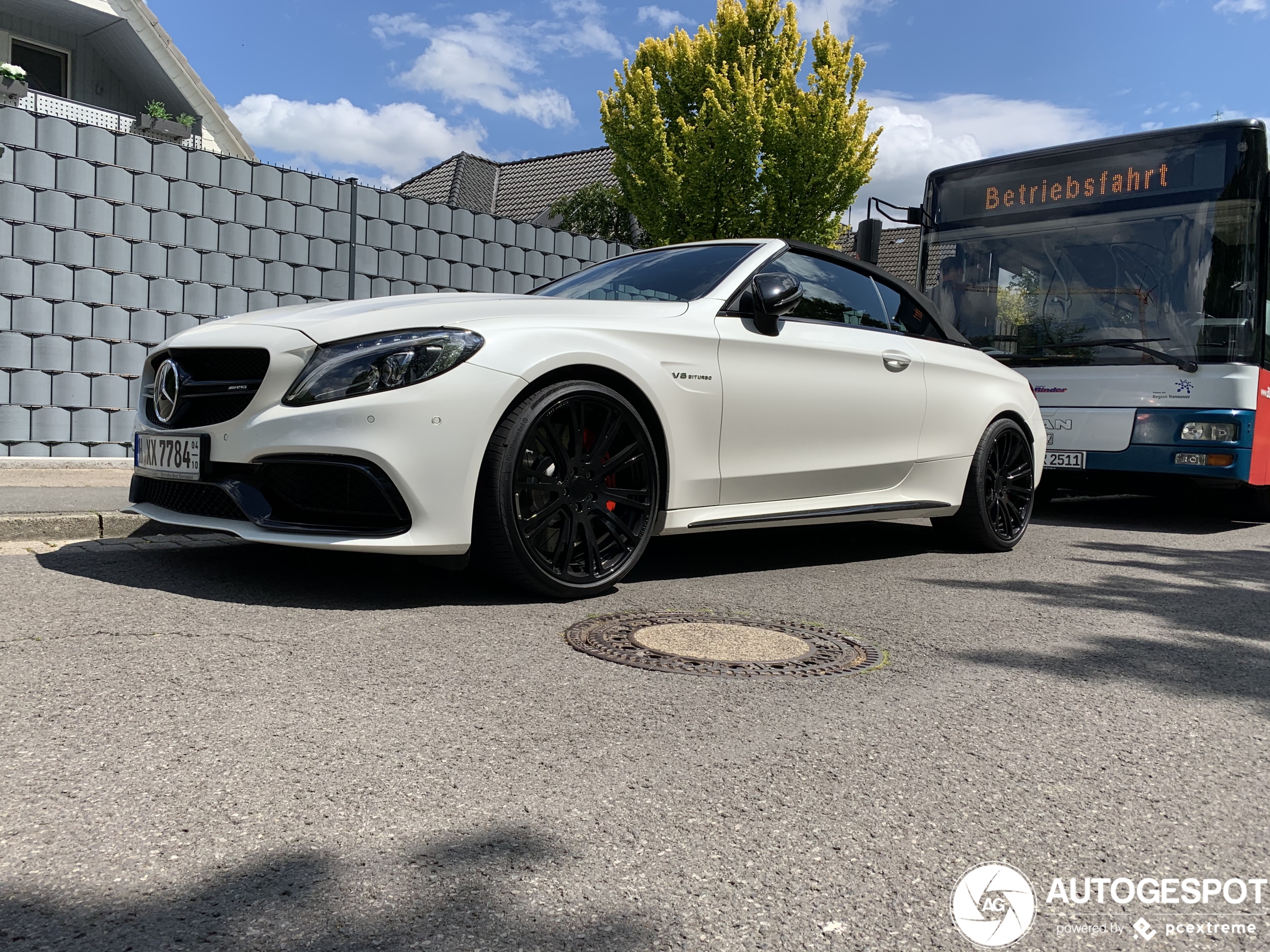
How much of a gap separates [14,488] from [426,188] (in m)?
27.2

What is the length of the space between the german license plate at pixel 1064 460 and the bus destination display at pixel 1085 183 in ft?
6.33

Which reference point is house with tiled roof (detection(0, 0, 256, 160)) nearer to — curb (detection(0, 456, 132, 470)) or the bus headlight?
curb (detection(0, 456, 132, 470))

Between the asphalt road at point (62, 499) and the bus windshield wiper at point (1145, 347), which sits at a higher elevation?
the bus windshield wiper at point (1145, 347)

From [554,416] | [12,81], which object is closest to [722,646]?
[554,416]

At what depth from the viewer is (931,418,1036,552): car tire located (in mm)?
6285

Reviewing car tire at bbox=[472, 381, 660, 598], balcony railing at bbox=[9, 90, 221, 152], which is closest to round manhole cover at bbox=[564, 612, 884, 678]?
car tire at bbox=[472, 381, 660, 598]

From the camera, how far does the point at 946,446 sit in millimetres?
6031

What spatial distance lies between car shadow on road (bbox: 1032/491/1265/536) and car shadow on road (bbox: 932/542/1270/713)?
4.39ft

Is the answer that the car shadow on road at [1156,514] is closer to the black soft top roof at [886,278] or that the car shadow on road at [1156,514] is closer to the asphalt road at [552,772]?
the black soft top roof at [886,278]

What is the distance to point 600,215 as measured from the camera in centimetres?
2372

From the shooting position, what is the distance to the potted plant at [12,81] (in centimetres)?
1212

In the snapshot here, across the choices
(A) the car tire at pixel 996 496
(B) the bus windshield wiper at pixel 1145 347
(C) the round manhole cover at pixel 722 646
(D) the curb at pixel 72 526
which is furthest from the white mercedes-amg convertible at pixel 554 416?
(B) the bus windshield wiper at pixel 1145 347

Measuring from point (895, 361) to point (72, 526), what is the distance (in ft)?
13.5
